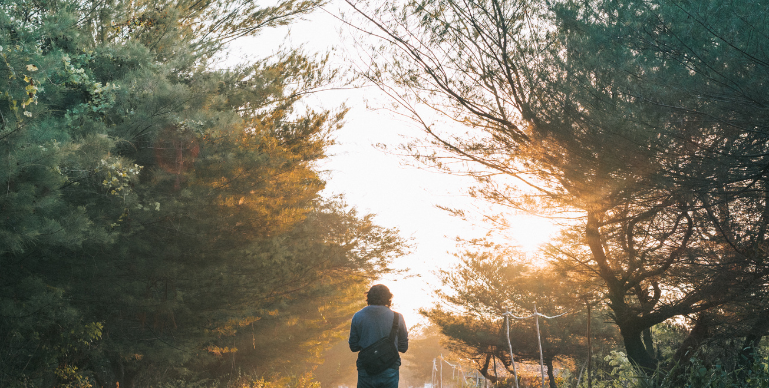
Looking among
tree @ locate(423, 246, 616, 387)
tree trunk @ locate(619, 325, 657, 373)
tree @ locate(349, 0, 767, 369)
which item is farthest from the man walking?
tree @ locate(423, 246, 616, 387)

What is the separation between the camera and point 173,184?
26.7 feet

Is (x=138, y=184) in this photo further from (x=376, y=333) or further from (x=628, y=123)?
(x=628, y=123)

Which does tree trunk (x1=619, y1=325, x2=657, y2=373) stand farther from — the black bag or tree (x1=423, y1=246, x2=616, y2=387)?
tree (x1=423, y1=246, x2=616, y2=387)

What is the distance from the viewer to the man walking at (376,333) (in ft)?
14.3

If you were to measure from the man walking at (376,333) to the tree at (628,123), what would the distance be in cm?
327

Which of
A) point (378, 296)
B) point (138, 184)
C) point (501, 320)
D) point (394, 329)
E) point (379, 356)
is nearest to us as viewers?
point (379, 356)

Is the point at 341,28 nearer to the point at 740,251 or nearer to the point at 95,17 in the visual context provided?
the point at 95,17

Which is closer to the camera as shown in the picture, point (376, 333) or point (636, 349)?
point (376, 333)

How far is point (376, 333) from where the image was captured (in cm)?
441

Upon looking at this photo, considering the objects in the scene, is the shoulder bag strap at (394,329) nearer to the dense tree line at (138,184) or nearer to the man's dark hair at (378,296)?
the man's dark hair at (378,296)

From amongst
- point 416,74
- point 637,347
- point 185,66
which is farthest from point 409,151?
point 637,347

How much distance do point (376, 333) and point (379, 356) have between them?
7.9 inches

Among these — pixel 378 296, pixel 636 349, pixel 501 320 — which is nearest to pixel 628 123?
pixel 378 296

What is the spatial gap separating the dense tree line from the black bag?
345 centimetres
